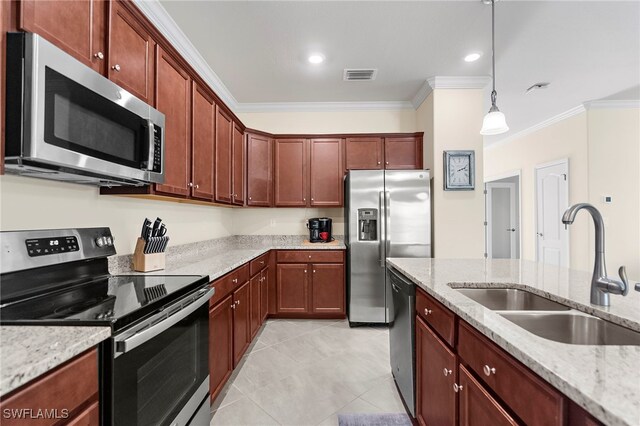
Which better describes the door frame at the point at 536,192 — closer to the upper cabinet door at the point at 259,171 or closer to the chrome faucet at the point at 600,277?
the chrome faucet at the point at 600,277

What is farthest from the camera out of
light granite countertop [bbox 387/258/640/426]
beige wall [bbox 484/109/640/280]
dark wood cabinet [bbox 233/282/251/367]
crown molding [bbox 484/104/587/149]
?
crown molding [bbox 484/104/587/149]

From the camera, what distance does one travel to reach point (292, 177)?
150 inches

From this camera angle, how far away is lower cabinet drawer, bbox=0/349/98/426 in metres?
0.65

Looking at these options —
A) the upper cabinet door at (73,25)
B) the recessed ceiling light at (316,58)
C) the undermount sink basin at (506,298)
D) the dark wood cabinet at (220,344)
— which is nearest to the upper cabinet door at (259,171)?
the recessed ceiling light at (316,58)

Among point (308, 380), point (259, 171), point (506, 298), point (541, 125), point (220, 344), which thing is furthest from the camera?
point (541, 125)

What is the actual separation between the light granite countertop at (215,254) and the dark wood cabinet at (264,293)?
0.26 m

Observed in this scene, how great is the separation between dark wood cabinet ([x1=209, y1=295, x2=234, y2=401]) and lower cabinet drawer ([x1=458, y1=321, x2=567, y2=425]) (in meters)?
1.42

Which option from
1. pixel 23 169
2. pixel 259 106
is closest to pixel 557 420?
pixel 23 169

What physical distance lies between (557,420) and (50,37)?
2.01 meters

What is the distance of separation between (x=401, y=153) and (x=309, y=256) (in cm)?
176

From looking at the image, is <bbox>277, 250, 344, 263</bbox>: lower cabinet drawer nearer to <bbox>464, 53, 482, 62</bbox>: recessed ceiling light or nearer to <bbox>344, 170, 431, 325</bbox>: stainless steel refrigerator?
<bbox>344, 170, 431, 325</bbox>: stainless steel refrigerator

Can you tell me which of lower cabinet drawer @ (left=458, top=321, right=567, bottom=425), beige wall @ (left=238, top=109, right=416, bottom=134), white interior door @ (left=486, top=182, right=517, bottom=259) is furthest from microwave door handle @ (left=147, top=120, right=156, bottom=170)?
white interior door @ (left=486, top=182, right=517, bottom=259)

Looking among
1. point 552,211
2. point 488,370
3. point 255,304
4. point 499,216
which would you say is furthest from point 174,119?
point 499,216

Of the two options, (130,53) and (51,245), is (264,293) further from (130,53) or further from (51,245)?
(130,53)
